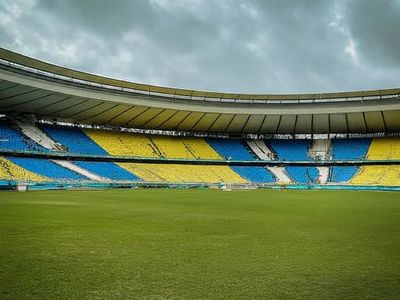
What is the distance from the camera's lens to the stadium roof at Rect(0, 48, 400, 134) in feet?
121

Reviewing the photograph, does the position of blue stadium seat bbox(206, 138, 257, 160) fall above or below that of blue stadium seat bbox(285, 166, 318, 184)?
above

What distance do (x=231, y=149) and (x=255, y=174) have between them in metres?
6.14

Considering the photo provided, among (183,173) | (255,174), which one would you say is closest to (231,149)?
(255,174)

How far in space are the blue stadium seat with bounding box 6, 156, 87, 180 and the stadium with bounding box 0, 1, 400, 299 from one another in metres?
0.25

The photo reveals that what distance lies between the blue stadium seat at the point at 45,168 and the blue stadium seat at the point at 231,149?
2251 centimetres

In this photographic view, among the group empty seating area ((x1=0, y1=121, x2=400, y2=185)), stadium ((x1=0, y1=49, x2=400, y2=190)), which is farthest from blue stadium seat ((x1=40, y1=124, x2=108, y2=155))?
stadium ((x1=0, y1=49, x2=400, y2=190))

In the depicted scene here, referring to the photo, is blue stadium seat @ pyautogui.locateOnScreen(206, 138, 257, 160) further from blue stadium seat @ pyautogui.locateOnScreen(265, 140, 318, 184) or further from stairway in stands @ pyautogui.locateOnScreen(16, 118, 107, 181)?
stairway in stands @ pyautogui.locateOnScreen(16, 118, 107, 181)

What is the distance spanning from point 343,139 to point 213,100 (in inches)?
896

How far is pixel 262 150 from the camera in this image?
56.8 m

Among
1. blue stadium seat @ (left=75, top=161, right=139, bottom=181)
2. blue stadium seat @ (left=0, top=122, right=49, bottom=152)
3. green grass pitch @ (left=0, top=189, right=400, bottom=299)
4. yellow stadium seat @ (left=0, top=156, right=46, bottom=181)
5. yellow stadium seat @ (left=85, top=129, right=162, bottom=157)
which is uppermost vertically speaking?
yellow stadium seat @ (left=85, top=129, right=162, bottom=157)

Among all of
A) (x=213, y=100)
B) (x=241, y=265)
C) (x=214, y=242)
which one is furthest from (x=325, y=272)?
(x=213, y=100)

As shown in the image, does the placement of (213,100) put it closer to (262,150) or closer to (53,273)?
(262,150)

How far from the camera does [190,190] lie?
3706cm

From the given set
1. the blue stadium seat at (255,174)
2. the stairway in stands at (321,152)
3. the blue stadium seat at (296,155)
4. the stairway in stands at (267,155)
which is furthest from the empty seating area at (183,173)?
the stairway in stands at (321,152)
